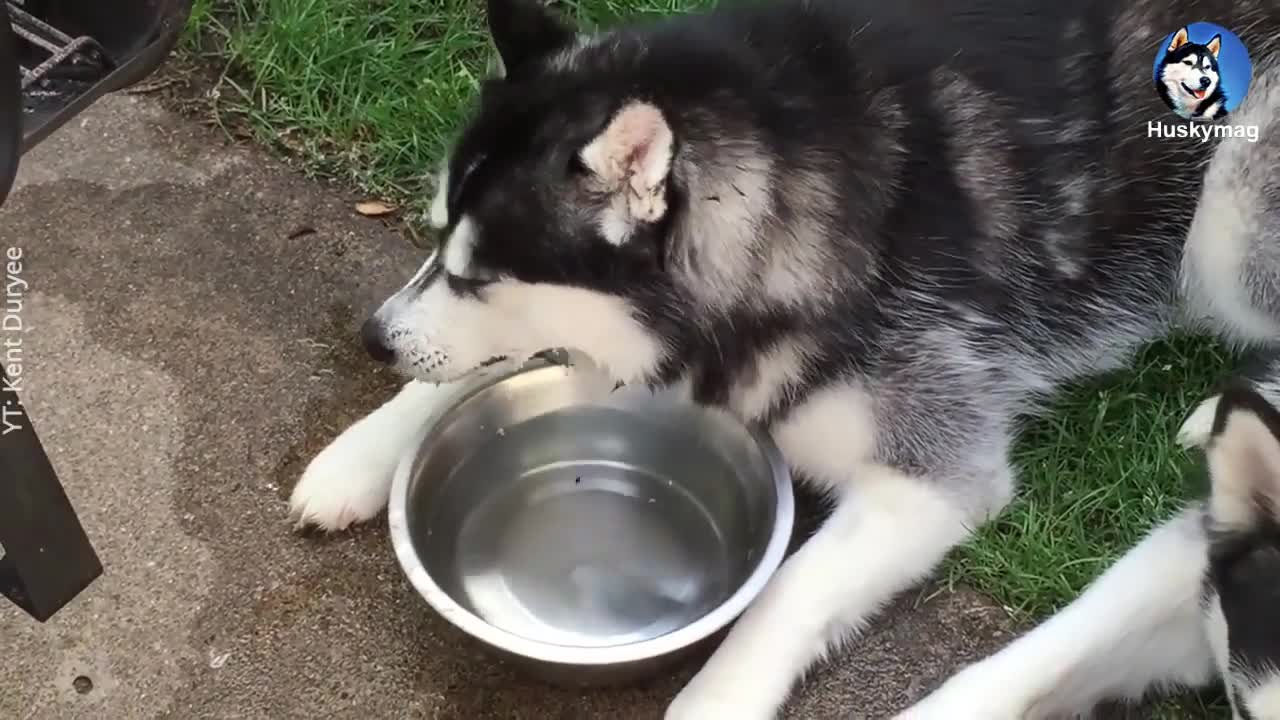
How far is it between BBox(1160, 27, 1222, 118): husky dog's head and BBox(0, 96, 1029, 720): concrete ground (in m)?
Answer: 1.03

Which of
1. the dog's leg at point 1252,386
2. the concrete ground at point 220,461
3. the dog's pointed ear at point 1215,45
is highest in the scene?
the dog's pointed ear at point 1215,45

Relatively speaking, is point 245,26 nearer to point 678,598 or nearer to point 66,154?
point 66,154

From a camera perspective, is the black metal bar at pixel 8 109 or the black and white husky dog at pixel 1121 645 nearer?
the black metal bar at pixel 8 109

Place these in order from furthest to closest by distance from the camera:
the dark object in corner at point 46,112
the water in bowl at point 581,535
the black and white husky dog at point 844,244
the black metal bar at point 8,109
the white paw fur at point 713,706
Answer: the water in bowl at point 581,535 → the white paw fur at point 713,706 → the black and white husky dog at point 844,244 → the dark object in corner at point 46,112 → the black metal bar at point 8,109

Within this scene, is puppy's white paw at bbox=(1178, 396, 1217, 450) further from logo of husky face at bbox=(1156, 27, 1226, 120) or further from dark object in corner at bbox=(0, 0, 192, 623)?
dark object in corner at bbox=(0, 0, 192, 623)

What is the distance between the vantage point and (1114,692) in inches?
81.9

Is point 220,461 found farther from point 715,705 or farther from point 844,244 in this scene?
point 844,244

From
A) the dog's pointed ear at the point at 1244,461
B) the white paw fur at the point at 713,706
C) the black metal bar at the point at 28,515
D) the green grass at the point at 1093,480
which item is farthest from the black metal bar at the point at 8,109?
the green grass at the point at 1093,480

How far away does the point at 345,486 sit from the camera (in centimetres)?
234

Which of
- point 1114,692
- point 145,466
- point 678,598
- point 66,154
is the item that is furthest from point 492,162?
point 66,154

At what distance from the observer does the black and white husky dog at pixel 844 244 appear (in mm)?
1861

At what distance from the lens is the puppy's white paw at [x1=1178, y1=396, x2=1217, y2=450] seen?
7.72 feet

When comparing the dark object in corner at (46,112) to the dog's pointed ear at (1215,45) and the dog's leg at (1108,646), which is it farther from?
the dog's pointed ear at (1215,45)

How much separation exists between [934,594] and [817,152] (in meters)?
0.89
